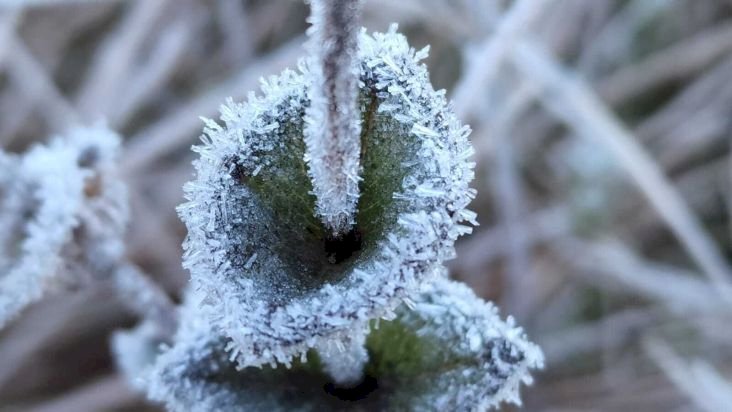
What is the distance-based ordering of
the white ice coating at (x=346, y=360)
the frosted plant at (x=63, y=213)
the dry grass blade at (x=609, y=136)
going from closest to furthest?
the white ice coating at (x=346, y=360) < the frosted plant at (x=63, y=213) < the dry grass blade at (x=609, y=136)

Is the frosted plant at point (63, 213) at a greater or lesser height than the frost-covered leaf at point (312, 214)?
greater

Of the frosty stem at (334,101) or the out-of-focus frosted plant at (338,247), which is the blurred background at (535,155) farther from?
the frosty stem at (334,101)

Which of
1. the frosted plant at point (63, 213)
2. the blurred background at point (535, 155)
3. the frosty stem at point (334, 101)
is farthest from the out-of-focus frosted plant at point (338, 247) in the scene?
the blurred background at point (535, 155)

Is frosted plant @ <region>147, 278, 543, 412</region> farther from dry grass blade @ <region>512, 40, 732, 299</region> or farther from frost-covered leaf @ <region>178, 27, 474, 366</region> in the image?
dry grass blade @ <region>512, 40, 732, 299</region>

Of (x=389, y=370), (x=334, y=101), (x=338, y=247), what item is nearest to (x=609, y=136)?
(x=389, y=370)

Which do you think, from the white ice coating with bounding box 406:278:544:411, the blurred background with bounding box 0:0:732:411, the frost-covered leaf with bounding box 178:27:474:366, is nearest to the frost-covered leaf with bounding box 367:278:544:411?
the white ice coating with bounding box 406:278:544:411

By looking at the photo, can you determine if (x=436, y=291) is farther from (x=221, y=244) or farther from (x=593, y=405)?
(x=593, y=405)

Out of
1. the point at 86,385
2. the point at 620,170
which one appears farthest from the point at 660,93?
the point at 86,385

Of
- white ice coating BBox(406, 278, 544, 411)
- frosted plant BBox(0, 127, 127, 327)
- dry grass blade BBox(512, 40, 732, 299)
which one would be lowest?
white ice coating BBox(406, 278, 544, 411)
